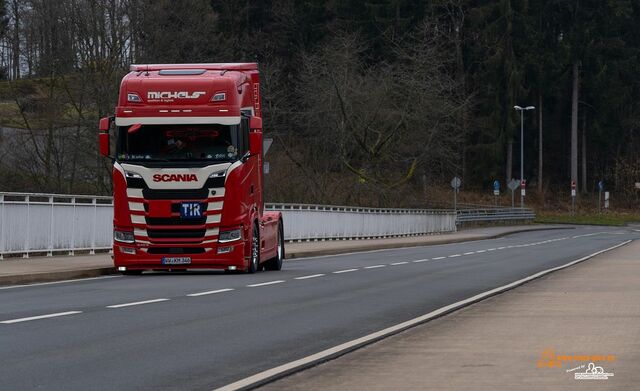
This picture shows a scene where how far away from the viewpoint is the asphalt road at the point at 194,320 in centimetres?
1037

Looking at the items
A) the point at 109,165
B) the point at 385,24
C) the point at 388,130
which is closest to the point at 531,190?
the point at 385,24

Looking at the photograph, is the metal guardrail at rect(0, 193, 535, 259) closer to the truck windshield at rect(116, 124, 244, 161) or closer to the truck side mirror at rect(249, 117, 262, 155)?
the truck windshield at rect(116, 124, 244, 161)

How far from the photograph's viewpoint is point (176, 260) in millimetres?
24250

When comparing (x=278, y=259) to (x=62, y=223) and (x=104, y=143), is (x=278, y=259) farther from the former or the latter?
(x=104, y=143)

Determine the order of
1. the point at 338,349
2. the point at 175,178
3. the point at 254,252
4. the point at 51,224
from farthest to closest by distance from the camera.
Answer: the point at 51,224, the point at 254,252, the point at 175,178, the point at 338,349

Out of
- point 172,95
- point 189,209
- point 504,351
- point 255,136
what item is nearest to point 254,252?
point 189,209

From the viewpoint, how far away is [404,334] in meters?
13.6

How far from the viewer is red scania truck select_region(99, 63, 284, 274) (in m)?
24.0

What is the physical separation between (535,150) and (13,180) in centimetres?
6633

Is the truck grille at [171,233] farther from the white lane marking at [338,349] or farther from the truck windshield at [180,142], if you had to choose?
the white lane marking at [338,349]

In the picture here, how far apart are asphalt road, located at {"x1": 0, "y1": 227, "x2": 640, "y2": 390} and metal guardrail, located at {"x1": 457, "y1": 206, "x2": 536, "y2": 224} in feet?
184

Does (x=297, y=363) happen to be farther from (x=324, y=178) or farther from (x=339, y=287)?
(x=324, y=178)

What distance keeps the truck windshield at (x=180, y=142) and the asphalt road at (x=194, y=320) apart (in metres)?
2.23

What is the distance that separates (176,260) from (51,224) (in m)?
6.06
